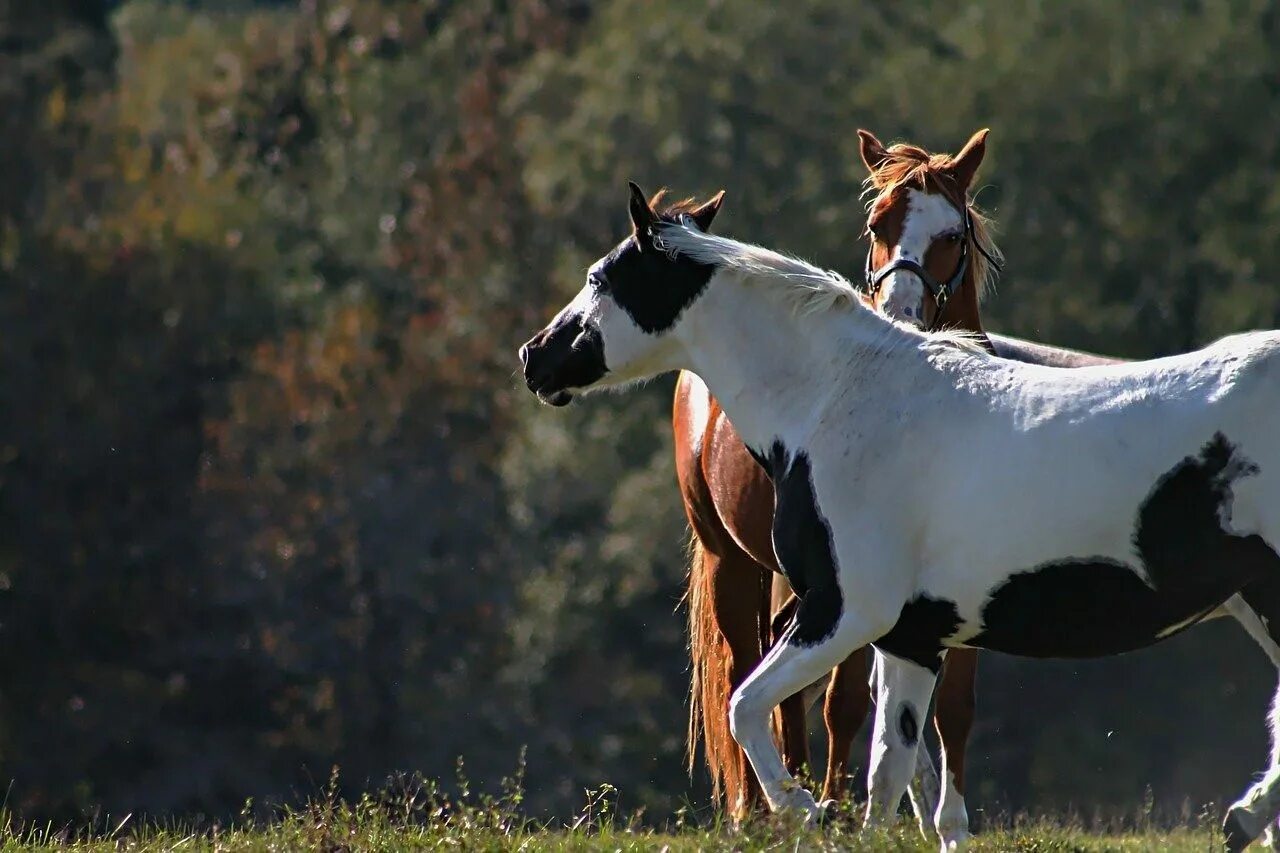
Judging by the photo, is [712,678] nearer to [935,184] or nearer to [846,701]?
[846,701]

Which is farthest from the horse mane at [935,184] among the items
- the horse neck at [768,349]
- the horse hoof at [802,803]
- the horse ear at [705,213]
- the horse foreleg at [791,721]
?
the horse hoof at [802,803]

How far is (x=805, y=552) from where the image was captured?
7.07 m

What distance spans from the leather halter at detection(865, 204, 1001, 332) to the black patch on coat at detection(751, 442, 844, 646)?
144 cm

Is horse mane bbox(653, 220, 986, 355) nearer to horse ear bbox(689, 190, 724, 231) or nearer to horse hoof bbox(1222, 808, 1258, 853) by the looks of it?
horse ear bbox(689, 190, 724, 231)

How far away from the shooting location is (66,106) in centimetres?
3350

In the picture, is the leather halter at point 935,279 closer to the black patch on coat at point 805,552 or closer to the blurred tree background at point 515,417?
the black patch on coat at point 805,552

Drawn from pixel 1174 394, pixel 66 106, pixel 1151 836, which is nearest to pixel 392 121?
pixel 66 106

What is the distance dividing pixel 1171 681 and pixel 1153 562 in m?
22.0

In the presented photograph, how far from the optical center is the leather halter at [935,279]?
845cm

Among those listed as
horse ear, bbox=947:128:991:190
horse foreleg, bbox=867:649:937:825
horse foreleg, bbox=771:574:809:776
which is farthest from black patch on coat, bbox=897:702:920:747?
horse ear, bbox=947:128:991:190

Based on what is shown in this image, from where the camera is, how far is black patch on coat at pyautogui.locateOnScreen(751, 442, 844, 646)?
22.9ft

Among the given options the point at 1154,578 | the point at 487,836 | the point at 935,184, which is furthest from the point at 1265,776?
the point at 935,184

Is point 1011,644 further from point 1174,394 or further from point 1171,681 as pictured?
point 1171,681

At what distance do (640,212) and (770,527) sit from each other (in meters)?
1.80
